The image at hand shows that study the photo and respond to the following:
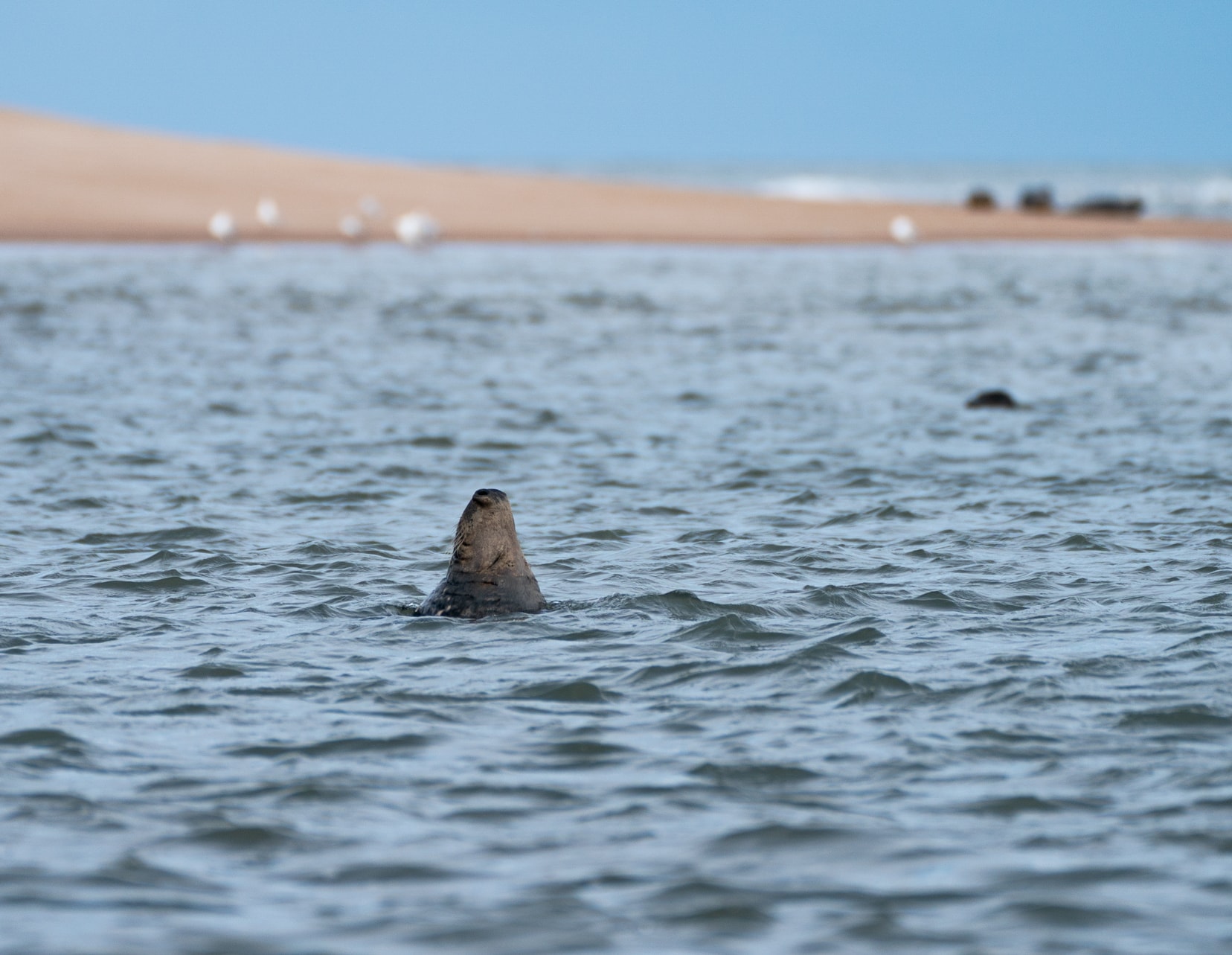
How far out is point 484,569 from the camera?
334 inches

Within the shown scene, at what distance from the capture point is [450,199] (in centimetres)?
4919

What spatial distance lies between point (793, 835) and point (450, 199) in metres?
44.9

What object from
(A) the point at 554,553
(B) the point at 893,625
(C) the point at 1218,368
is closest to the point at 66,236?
(C) the point at 1218,368

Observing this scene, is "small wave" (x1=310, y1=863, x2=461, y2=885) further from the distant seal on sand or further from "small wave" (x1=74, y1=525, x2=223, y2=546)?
the distant seal on sand

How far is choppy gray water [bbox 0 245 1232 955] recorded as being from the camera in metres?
5.08

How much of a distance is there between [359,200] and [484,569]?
4101 centimetres

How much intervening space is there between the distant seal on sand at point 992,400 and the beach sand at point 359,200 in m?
27.4

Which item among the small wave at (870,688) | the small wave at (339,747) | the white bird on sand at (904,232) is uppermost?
the white bird on sand at (904,232)

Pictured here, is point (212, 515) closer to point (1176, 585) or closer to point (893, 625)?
point (893, 625)

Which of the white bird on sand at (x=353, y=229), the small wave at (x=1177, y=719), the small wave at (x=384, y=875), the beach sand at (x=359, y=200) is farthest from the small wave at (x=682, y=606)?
the white bird on sand at (x=353, y=229)

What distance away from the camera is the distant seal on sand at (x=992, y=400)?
52.5 feet

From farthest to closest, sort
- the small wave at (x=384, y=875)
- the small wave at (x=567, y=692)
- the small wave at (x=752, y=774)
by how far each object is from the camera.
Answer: the small wave at (x=567, y=692) < the small wave at (x=752, y=774) < the small wave at (x=384, y=875)

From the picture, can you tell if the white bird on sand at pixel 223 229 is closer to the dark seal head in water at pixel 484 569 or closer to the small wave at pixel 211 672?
the dark seal head in water at pixel 484 569

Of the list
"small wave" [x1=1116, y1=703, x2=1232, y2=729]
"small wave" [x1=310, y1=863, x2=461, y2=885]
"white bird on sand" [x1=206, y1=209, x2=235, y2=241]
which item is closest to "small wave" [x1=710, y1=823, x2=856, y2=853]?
"small wave" [x1=310, y1=863, x2=461, y2=885]
